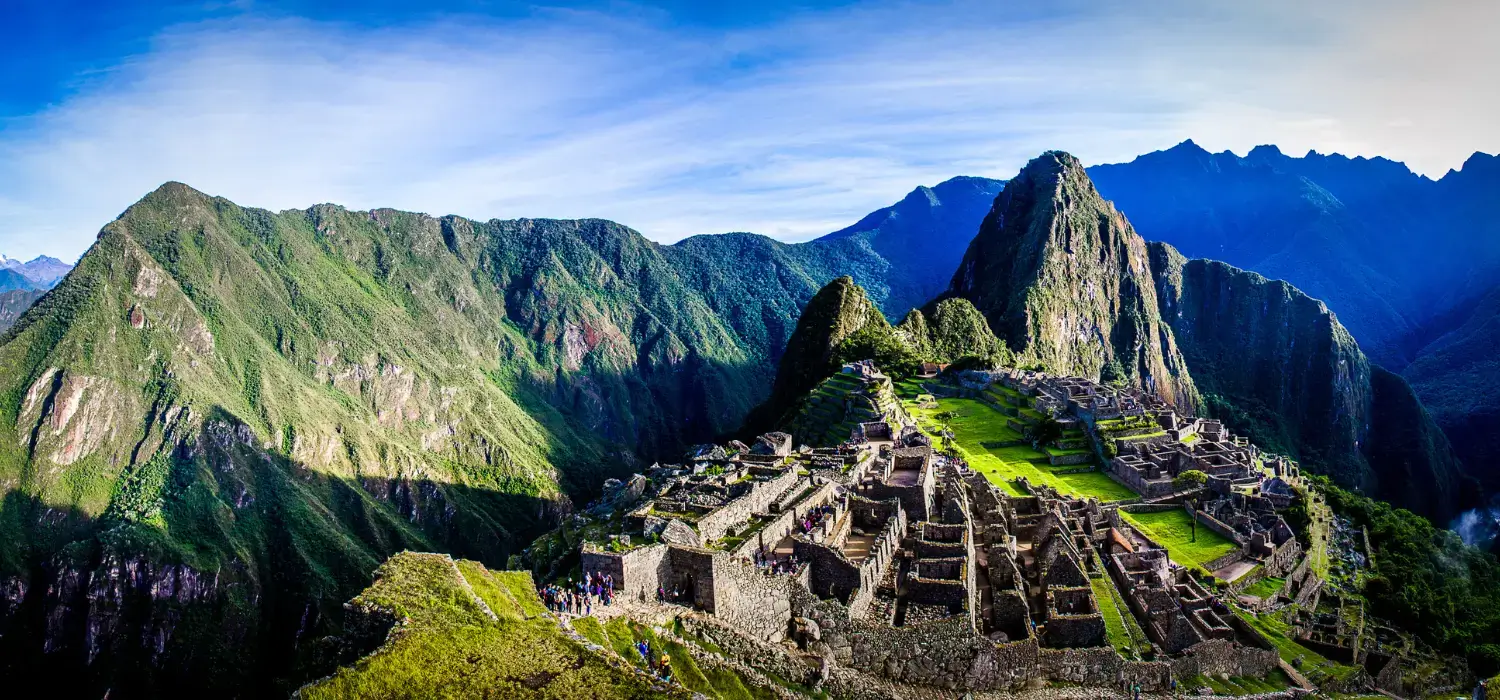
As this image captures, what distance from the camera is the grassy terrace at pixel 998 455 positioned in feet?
186

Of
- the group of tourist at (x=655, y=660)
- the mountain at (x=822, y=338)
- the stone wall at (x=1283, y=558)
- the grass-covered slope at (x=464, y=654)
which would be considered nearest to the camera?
the grass-covered slope at (x=464, y=654)

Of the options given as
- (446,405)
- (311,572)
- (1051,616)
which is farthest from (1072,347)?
(1051,616)

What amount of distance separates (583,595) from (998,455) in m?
49.6

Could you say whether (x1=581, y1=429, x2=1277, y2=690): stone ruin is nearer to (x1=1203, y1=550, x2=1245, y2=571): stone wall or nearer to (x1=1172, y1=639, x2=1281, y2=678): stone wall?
(x1=1172, y1=639, x2=1281, y2=678): stone wall

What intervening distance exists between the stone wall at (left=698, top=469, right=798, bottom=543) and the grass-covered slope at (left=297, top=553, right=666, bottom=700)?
6504 mm

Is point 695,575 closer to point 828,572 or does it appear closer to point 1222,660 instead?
point 828,572

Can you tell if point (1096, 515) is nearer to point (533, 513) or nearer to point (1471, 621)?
point (1471, 621)

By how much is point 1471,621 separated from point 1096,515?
2563cm

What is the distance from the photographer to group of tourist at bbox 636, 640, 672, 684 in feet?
65.8

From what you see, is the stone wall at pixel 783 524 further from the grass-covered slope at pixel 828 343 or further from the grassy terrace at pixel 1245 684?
the grass-covered slope at pixel 828 343

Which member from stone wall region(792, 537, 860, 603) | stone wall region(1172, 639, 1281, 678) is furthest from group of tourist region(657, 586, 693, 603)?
stone wall region(1172, 639, 1281, 678)

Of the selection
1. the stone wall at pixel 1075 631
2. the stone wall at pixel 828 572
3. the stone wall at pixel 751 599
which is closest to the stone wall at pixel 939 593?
the stone wall at pixel 828 572

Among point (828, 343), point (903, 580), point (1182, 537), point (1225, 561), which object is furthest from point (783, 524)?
point (828, 343)

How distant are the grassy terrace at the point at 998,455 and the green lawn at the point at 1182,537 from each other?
3049 millimetres
